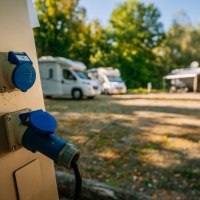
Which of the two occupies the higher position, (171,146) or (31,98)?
(31,98)

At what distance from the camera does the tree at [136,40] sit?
4144 centimetres

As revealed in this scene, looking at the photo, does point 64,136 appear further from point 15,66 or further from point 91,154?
point 15,66

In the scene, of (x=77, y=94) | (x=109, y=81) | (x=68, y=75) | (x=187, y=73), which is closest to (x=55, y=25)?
(x=109, y=81)

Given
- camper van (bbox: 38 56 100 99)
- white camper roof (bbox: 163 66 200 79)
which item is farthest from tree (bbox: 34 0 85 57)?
white camper roof (bbox: 163 66 200 79)

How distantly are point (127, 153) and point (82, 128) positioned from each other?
2623 millimetres

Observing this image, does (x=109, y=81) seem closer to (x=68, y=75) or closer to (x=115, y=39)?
(x=68, y=75)

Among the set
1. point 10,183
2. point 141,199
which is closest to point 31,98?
point 10,183

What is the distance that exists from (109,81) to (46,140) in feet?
74.0

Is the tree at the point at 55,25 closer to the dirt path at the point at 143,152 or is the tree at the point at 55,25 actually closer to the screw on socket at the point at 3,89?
the dirt path at the point at 143,152

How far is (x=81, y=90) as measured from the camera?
16.6 m

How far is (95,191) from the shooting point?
2.85 m

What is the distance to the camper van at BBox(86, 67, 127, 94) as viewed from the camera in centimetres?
2270

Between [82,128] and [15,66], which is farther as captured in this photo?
[82,128]

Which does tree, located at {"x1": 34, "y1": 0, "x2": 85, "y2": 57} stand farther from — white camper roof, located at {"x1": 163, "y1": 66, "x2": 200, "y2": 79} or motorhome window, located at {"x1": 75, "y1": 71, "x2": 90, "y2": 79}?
white camper roof, located at {"x1": 163, "y1": 66, "x2": 200, "y2": 79}
